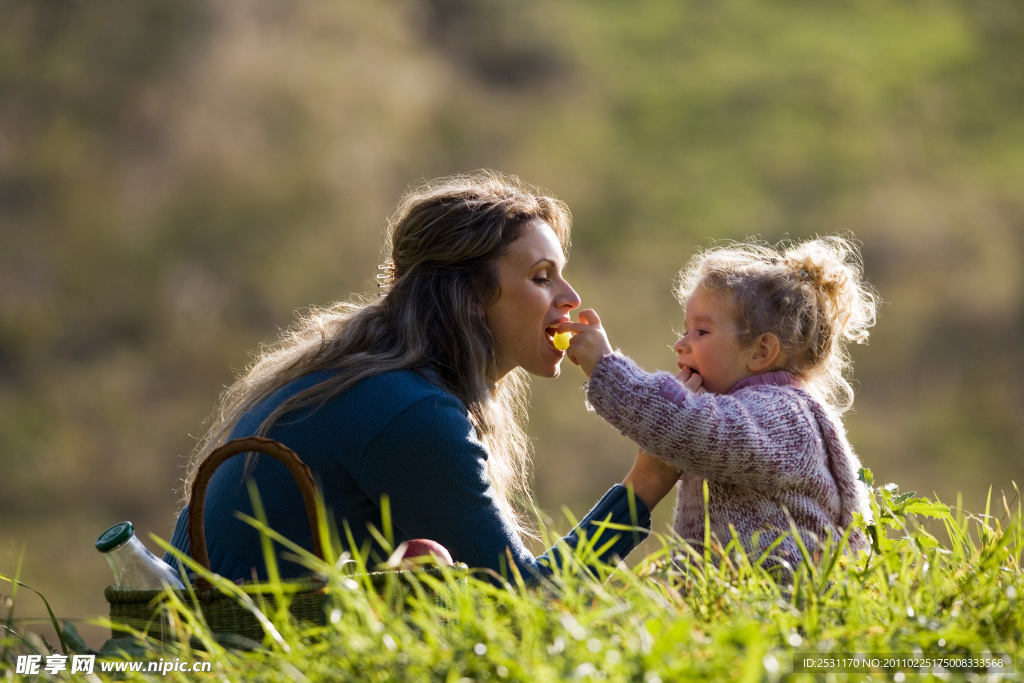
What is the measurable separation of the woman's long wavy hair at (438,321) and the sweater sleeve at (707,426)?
18.5 inches

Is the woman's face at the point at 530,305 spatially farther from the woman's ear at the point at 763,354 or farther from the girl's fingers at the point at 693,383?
the woman's ear at the point at 763,354

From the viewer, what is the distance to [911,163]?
50.3ft

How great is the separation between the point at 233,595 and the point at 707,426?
1.32 m

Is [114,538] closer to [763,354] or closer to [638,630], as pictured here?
[638,630]

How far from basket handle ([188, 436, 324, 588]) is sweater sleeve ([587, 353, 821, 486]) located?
3.32ft

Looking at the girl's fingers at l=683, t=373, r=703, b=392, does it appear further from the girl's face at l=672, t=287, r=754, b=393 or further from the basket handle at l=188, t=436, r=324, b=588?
the basket handle at l=188, t=436, r=324, b=588

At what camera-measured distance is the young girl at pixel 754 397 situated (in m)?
2.77

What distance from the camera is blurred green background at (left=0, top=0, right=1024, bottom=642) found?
11172 mm

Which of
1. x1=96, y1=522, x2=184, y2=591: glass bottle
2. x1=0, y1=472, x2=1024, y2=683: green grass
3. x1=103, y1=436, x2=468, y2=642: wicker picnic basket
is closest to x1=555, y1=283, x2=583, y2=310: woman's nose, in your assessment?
x1=0, y1=472, x2=1024, y2=683: green grass

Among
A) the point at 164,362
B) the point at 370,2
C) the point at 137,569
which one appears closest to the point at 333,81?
the point at 370,2

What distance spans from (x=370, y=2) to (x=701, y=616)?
47.6 feet

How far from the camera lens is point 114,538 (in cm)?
218

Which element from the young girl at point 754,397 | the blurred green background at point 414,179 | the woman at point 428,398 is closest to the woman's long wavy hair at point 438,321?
the woman at point 428,398

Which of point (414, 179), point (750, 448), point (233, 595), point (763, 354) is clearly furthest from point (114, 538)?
point (414, 179)
